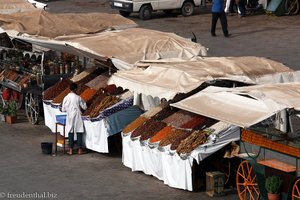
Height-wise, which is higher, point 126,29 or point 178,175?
point 126,29

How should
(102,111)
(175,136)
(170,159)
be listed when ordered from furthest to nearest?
(102,111) → (175,136) → (170,159)

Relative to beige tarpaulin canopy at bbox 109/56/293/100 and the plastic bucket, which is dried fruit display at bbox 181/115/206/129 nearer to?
beige tarpaulin canopy at bbox 109/56/293/100

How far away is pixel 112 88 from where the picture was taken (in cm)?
1680

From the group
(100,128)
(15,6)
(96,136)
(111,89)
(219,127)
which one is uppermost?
(15,6)

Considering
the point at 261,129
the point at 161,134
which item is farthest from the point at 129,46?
the point at 261,129

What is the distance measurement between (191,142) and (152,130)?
1183 millimetres

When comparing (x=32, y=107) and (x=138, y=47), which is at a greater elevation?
(x=138, y=47)

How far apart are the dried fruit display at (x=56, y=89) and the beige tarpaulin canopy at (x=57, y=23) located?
5.14ft

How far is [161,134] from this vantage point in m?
14.4

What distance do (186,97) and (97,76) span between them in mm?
3766

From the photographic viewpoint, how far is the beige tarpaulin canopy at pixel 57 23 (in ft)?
Result: 64.5

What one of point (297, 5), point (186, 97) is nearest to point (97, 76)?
point (186, 97)

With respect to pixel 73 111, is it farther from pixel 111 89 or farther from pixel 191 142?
pixel 191 142

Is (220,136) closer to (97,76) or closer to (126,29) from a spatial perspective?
(97,76)
